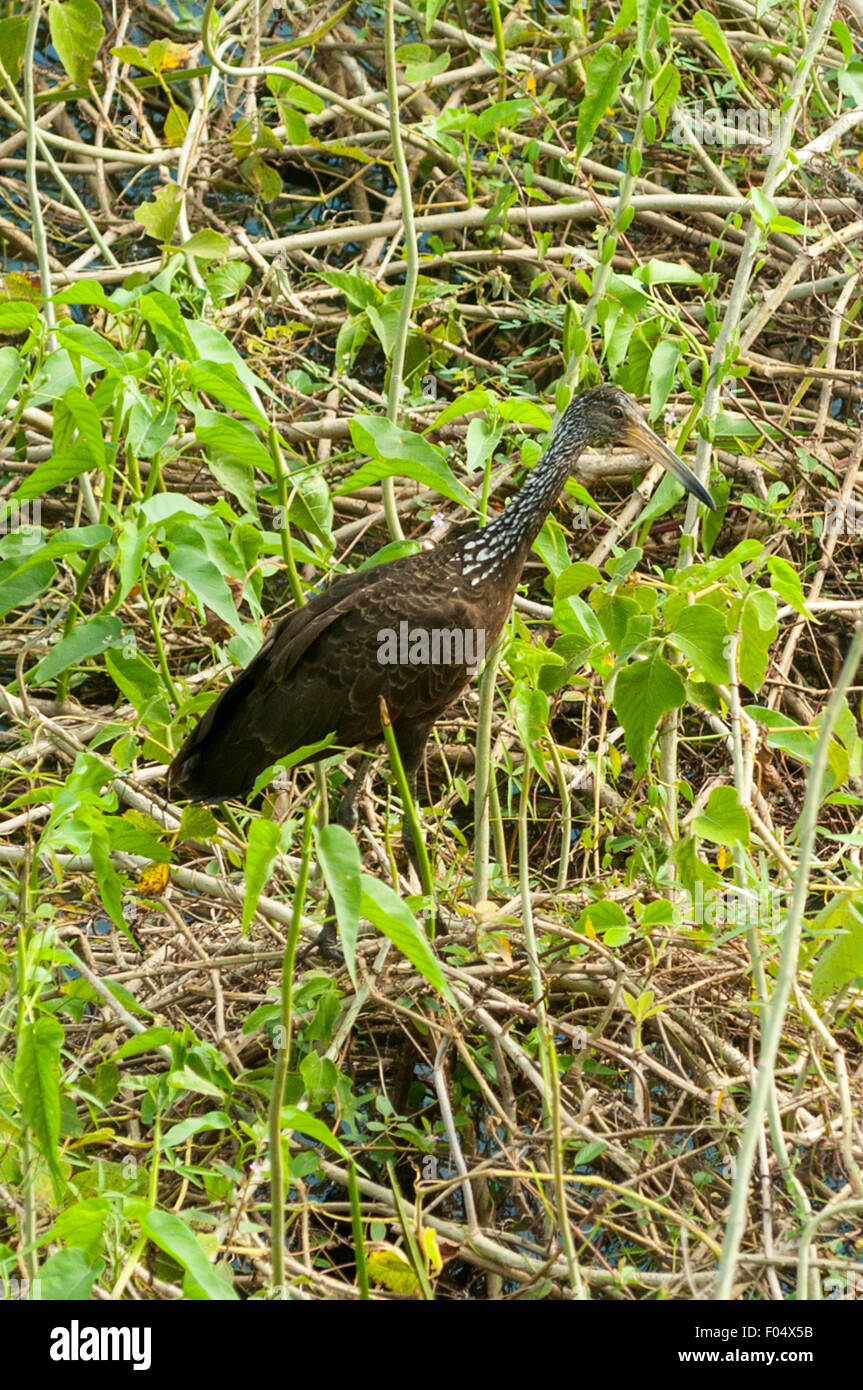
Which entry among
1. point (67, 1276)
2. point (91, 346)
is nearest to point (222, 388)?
point (91, 346)

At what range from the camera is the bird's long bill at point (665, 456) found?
12.8 feet

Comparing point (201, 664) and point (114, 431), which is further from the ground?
point (114, 431)

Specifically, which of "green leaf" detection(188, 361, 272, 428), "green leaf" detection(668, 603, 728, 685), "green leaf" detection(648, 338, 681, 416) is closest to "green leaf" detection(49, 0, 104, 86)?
"green leaf" detection(188, 361, 272, 428)

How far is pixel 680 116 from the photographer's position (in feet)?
16.9

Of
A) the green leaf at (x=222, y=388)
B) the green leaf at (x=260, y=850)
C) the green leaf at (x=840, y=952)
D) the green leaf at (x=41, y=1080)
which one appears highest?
the green leaf at (x=222, y=388)

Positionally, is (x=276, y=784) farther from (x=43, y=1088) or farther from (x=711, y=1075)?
(x=43, y=1088)

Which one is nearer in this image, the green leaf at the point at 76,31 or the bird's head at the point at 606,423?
the green leaf at the point at 76,31

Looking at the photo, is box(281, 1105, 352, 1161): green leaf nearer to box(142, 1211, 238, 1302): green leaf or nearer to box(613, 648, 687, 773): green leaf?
box(142, 1211, 238, 1302): green leaf

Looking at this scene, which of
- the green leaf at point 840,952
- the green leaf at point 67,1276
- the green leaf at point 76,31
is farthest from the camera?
the green leaf at point 76,31

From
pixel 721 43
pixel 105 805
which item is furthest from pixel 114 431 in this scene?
pixel 721 43

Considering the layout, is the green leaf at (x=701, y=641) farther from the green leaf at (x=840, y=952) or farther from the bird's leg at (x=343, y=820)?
the bird's leg at (x=343, y=820)

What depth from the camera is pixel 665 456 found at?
4.18 meters

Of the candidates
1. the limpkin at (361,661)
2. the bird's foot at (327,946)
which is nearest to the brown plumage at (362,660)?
the limpkin at (361,661)
